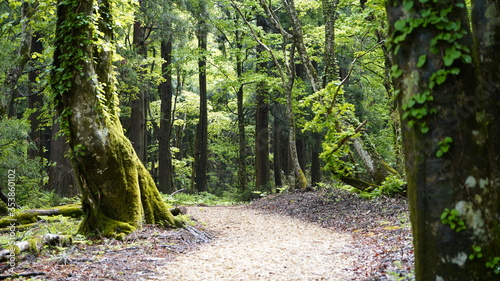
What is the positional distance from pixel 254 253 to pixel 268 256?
0.33 meters

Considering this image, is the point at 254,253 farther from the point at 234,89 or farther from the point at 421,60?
the point at 234,89

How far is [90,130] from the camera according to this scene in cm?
652

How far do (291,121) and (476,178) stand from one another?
36.9 feet

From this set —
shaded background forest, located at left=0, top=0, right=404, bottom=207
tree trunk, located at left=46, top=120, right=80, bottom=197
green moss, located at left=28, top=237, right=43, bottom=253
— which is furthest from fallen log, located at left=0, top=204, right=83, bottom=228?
tree trunk, located at left=46, top=120, right=80, bottom=197

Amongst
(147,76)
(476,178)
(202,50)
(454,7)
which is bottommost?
(476,178)

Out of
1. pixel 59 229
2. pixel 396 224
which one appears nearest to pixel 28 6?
pixel 59 229

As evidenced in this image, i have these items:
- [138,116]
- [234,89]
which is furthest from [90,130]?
[234,89]

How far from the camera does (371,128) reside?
2059cm

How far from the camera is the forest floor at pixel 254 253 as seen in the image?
4.57 metres

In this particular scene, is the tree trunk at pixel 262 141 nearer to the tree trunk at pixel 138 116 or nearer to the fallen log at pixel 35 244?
the tree trunk at pixel 138 116

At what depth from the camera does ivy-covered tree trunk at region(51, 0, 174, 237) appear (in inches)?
256

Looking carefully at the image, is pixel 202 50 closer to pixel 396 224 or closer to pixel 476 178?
pixel 396 224

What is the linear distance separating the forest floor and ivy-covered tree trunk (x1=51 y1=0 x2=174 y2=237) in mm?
591

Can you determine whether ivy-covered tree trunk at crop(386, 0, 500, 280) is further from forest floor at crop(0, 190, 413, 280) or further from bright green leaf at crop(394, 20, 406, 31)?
forest floor at crop(0, 190, 413, 280)
